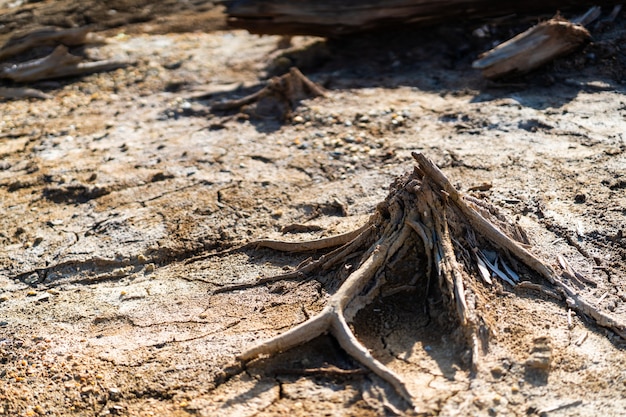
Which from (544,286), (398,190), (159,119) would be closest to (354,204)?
(398,190)

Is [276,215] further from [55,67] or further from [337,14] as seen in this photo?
[55,67]

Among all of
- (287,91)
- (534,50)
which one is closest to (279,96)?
(287,91)

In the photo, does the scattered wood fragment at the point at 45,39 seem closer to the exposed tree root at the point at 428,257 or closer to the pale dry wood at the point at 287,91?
the pale dry wood at the point at 287,91

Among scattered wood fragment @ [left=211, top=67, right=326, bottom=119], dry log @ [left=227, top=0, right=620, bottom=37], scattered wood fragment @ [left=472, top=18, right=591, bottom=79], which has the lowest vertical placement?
scattered wood fragment @ [left=211, top=67, right=326, bottom=119]

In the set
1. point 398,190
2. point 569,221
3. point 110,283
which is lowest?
point 110,283

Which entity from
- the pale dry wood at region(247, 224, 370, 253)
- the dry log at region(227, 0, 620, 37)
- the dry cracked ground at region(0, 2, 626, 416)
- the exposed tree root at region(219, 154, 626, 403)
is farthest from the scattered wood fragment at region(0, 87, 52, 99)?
the exposed tree root at region(219, 154, 626, 403)

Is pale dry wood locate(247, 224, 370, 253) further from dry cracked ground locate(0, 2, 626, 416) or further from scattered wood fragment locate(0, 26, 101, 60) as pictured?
scattered wood fragment locate(0, 26, 101, 60)

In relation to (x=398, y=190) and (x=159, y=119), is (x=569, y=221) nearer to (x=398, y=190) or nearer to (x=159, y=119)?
(x=398, y=190)
